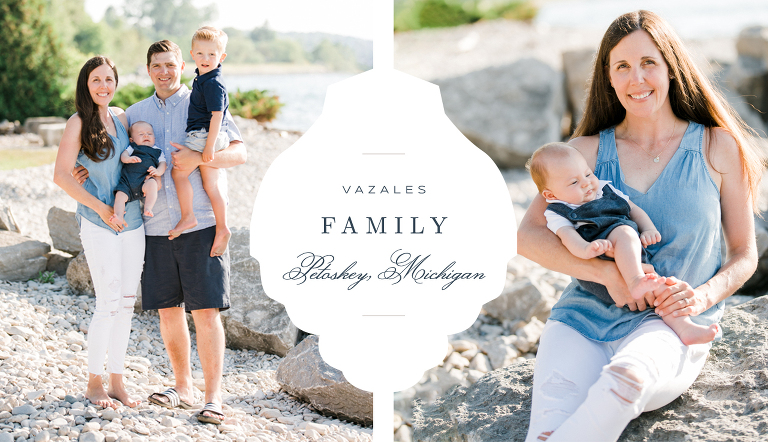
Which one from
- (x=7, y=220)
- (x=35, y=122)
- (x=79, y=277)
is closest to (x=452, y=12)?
(x=35, y=122)

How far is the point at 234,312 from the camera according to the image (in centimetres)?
367

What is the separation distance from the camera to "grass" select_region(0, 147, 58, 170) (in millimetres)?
5883

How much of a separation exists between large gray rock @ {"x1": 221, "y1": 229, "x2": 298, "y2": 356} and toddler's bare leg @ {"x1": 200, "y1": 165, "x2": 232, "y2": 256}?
1091 millimetres

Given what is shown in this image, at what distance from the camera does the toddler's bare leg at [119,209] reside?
2.53 meters

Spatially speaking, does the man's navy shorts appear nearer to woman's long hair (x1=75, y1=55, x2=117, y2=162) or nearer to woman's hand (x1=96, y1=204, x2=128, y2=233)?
woman's hand (x1=96, y1=204, x2=128, y2=233)

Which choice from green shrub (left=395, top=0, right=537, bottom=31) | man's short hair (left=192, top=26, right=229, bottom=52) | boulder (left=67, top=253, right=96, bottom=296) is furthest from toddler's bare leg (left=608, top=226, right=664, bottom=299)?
green shrub (left=395, top=0, right=537, bottom=31)

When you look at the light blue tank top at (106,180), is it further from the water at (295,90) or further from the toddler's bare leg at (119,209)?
the water at (295,90)

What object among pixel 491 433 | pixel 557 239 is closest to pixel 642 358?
pixel 557 239

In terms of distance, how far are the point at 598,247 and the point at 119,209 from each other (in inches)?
72.7

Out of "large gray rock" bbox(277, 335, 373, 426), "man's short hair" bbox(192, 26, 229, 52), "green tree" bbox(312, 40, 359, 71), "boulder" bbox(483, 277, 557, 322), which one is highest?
"green tree" bbox(312, 40, 359, 71)

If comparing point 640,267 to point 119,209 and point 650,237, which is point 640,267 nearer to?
point 650,237

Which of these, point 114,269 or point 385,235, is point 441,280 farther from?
point 114,269

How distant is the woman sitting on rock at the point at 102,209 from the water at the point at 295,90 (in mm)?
3932

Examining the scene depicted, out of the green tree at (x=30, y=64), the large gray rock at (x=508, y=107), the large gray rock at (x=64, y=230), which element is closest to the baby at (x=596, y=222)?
the large gray rock at (x=64, y=230)
